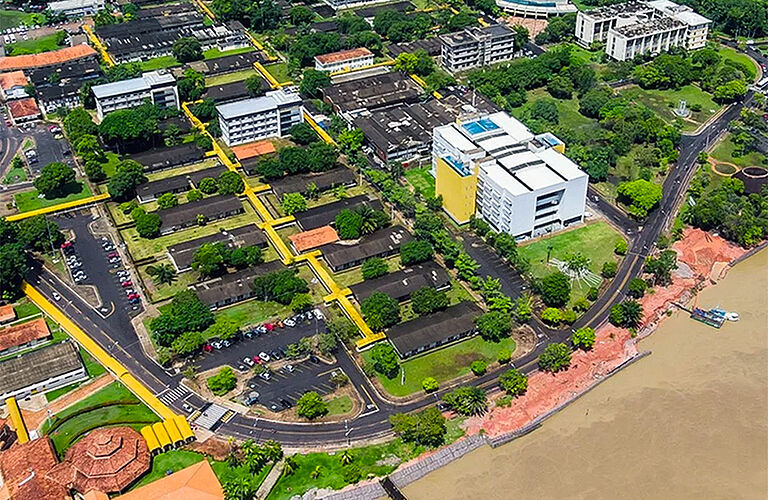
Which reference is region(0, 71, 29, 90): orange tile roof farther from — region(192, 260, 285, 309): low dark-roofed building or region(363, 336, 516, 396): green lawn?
region(363, 336, 516, 396): green lawn

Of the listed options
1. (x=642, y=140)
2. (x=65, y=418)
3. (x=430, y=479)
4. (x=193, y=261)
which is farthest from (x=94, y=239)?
(x=642, y=140)

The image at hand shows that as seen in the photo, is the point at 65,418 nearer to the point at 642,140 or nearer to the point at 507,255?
the point at 507,255

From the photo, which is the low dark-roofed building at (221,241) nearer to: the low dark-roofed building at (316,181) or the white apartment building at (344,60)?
the low dark-roofed building at (316,181)

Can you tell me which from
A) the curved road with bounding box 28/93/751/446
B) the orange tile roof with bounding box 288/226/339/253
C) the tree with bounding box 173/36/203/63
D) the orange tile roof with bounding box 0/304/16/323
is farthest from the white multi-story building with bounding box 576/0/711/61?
the orange tile roof with bounding box 0/304/16/323

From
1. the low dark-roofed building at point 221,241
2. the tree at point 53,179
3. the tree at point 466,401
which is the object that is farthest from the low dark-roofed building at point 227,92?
the tree at point 466,401

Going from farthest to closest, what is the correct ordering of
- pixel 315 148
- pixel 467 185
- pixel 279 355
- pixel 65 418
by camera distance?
1. pixel 315 148
2. pixel 467 185
3. pixel 279 355
4. pixel 65 418
